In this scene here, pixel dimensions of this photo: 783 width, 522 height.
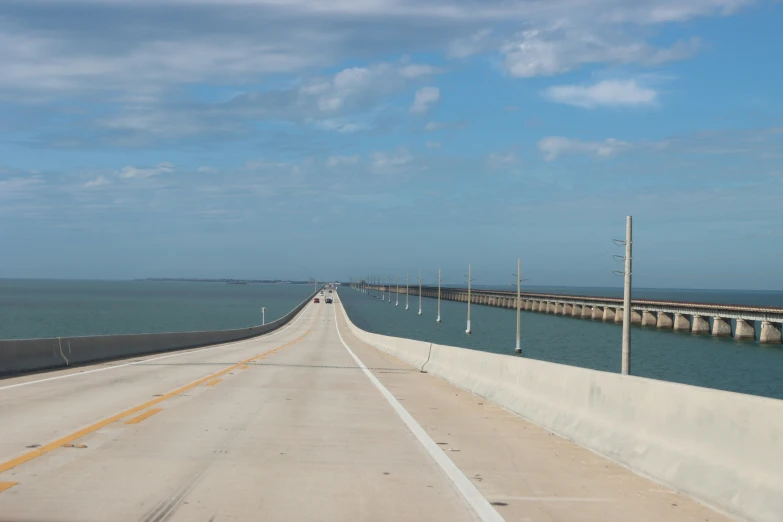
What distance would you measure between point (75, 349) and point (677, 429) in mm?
20163

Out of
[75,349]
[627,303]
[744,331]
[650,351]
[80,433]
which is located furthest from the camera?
[744,331]

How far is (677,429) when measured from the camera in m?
8.13

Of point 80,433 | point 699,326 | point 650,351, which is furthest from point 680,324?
point 80,433

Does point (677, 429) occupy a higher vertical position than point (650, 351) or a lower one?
higher

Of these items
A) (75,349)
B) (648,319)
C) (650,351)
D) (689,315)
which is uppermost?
(75,349)

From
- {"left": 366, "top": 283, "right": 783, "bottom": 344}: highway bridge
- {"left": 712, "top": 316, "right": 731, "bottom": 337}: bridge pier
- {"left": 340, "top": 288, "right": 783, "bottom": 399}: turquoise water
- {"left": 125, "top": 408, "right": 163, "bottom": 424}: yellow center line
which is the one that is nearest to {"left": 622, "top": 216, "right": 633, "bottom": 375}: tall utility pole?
{"left": 125, "top": 408, "right": 163, "bottom": 424}: yellow center line

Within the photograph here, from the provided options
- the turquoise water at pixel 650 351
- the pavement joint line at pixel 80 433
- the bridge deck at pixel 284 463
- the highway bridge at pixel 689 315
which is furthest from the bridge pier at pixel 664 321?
the pavement joint line at pixel 80 433

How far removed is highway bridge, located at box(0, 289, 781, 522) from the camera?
6906mm

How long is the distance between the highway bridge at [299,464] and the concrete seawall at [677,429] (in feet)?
0.23

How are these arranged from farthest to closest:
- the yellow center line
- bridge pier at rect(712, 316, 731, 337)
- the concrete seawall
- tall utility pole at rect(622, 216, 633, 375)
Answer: bridge pier at rect(712, 316, 731, 337) < tall utility pole at rect(622, 216, 633, 375) < the yellow center line < the concrete seawall

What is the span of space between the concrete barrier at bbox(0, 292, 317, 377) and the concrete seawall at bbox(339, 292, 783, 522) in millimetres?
12992

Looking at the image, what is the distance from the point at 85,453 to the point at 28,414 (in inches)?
147

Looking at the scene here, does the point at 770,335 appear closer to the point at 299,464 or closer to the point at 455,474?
the point at 455,474

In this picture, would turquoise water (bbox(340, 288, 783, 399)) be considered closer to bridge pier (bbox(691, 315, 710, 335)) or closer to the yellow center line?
bridge pier (bbox(691, 315, 710, 335))
